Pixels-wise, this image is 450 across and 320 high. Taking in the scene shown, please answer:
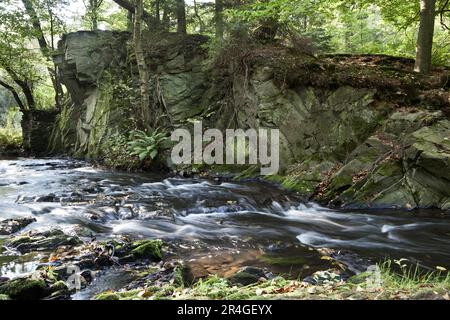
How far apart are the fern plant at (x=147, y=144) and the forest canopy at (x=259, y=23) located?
3209 millimetres

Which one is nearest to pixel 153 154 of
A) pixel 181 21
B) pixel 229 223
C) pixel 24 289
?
pixel 229 223

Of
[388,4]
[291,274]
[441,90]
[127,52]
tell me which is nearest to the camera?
[291,274]

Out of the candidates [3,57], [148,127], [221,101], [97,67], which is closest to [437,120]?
[221,101]

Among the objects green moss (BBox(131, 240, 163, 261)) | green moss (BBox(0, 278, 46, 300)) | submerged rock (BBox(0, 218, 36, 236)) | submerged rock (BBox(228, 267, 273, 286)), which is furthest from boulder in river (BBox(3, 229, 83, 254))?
submerged rock (BBox(228, 267, 273, 286))

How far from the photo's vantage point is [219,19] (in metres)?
14.5

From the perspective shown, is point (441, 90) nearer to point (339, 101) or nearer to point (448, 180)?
point (339, 101)

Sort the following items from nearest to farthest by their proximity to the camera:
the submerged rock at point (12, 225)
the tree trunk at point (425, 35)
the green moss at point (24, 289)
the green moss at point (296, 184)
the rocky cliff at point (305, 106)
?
the green moss at point (24, 289)
the submerged rock at point (12, 225)
the rocky cliff at point (305, 106)
the green moss at point (296, 184)
the tree trunk at point (425, 35)

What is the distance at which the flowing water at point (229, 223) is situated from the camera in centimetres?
549

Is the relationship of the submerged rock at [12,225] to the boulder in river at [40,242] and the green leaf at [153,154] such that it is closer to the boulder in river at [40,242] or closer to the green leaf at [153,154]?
the boulder in river at [40,242]

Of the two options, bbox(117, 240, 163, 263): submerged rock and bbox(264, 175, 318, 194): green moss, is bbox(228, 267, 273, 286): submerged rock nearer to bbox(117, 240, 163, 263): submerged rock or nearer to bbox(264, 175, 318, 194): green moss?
bbox(117, 240, 163, 263): submerged rock

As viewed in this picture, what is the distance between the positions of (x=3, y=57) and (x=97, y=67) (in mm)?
6596

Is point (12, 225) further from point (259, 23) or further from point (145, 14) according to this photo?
point (145, 14)

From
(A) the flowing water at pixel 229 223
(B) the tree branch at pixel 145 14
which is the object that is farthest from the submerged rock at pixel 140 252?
(B) the tree branch at pixel 145 14

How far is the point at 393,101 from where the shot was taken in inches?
414
